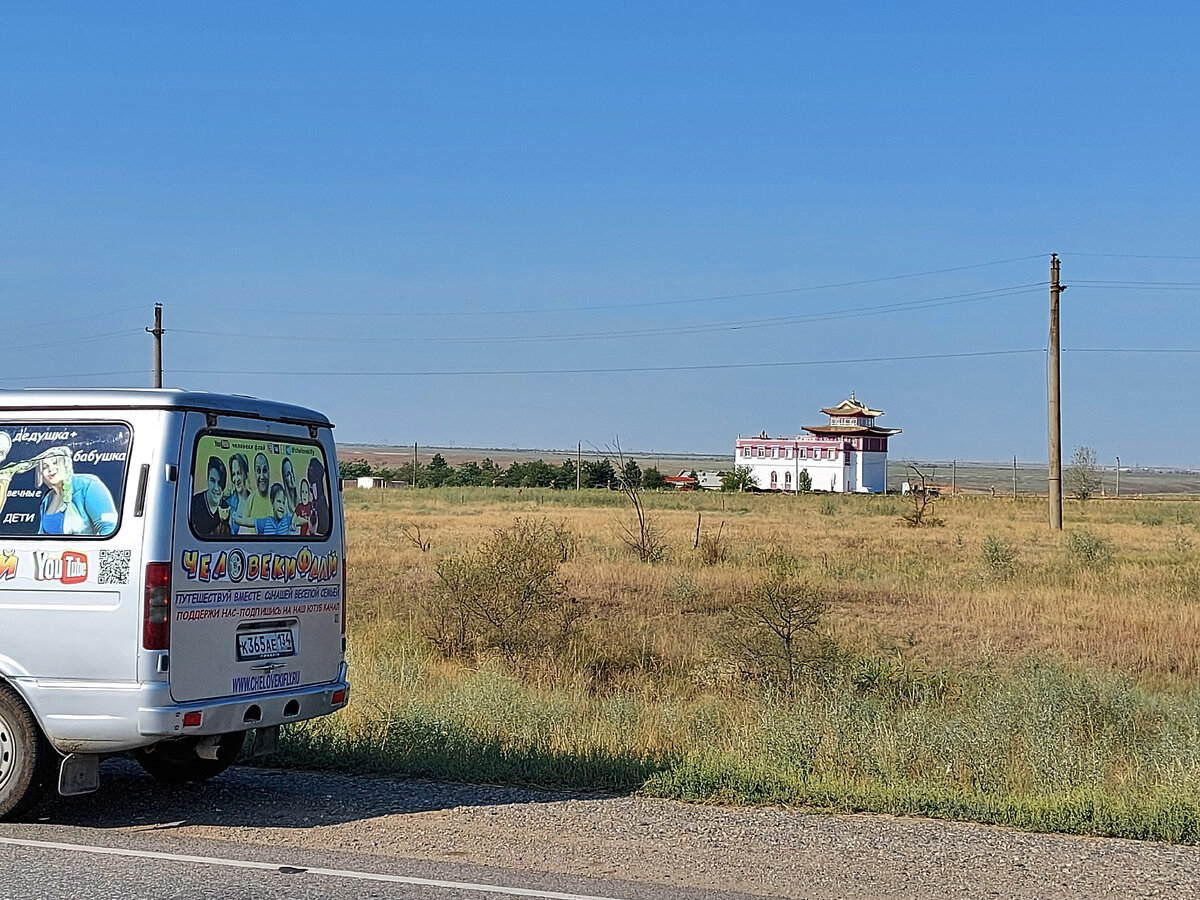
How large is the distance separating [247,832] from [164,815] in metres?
0.74

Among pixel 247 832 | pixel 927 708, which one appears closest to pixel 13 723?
pixel 247 832

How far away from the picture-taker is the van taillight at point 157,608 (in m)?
6.97

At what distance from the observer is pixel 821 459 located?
11400 cm

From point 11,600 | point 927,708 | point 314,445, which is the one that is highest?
point 314,445

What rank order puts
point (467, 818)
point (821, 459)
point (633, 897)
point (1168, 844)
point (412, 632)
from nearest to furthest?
point (633, 897), point (1168, 844), point (467, 818), point (412, 632), point (821, 459)

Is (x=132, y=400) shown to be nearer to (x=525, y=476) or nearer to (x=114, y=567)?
(x=114, y=567)

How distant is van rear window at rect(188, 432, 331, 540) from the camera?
736cm

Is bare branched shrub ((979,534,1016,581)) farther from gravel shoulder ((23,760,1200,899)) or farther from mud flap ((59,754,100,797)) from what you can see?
mud flap ((59,754,100,797))

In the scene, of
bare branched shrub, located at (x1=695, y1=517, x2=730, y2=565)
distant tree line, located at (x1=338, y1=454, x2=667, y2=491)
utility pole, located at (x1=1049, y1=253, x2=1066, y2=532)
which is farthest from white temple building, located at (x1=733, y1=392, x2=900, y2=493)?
bare branched shrub, located at (x1=695, y1=517, x2=730, y2=565)

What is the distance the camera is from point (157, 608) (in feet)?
22.9

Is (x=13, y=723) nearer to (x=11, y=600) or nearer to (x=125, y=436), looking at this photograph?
(x=11, y=600)

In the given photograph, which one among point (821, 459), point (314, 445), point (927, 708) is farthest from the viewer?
point (821, 459)

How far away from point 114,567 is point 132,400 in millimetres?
933

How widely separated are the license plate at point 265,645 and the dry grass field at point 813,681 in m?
1.55
